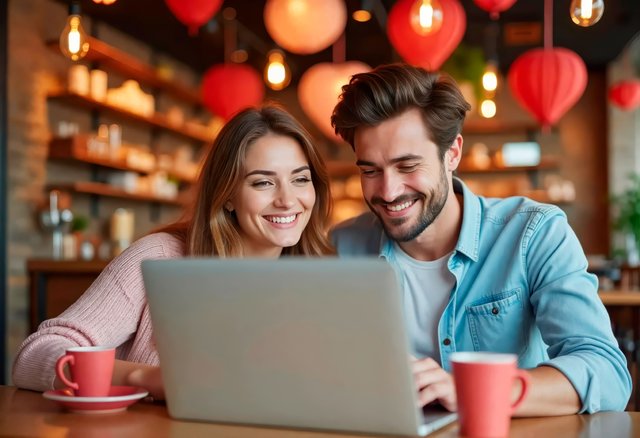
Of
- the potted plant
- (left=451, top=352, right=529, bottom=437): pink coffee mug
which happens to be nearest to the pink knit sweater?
(left=451, top=352, right=529, bottom=437): pink coffee mug

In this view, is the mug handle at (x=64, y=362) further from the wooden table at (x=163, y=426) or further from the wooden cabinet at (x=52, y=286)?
the wooden cabinet at (x=52, y=286)

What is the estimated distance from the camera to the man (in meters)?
1.73

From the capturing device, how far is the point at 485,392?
1.05 m

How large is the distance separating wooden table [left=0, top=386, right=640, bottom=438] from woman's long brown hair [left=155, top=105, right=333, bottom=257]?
71cm

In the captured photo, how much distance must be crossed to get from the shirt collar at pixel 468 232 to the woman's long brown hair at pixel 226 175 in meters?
0.21

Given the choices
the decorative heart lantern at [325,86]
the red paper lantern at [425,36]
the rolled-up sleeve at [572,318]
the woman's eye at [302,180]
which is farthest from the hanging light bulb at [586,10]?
the decorative heart lantern at [325,86]

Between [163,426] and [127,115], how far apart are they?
554 cm

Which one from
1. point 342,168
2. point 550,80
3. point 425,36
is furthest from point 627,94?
point 425,36

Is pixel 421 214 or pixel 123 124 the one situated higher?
pixel 123 124

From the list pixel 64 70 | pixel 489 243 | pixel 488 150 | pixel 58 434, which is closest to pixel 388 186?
pixel 489 243

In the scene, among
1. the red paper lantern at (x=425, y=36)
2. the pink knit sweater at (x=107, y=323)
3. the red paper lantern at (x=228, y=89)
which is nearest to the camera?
the pink knit sweater at (x=107, y=323)

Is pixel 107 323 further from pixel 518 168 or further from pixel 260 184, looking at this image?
pixel 518 168

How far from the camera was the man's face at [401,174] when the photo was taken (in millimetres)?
1853

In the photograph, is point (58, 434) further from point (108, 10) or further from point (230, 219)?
point (108, 10)
